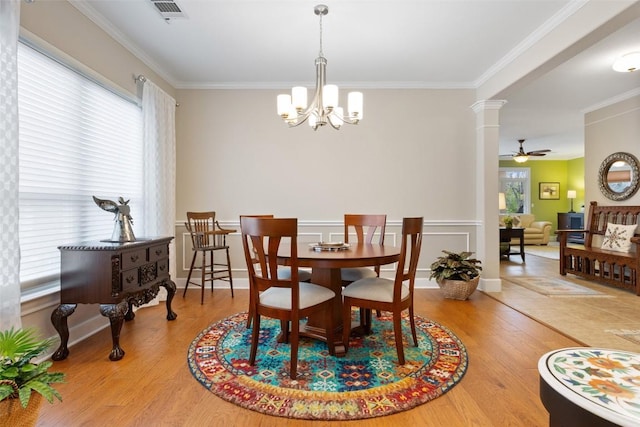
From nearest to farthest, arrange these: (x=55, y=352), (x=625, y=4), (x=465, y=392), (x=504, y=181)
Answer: (x=465, y=392), (x=625, y=4), (x=55, y=352), (x=504, y=181)

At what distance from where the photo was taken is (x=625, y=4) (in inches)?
82.6

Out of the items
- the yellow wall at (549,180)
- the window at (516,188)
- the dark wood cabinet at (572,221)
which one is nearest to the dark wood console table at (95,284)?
the dark wood cabinet at (572,221)

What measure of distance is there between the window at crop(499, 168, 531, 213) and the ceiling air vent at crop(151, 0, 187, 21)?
34.0 ft

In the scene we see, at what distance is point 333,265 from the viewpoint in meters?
2.06

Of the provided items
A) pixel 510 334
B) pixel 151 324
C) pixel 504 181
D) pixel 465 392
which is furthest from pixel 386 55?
pixel 504 181

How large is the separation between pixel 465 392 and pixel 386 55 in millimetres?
3103

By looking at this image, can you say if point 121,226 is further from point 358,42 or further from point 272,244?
point 358,42

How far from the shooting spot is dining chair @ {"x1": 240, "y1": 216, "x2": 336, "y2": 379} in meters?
1.94

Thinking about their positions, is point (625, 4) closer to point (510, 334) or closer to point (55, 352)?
point (510, 334)

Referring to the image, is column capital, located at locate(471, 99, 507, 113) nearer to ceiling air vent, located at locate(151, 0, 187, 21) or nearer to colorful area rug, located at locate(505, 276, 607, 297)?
colorful area rug, located at locate(505, 276, 607, 297)

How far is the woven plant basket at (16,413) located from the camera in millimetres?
1144

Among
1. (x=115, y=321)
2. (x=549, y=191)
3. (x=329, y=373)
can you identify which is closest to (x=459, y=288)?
(x=329, y=373)

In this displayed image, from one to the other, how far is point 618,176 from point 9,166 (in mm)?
7043

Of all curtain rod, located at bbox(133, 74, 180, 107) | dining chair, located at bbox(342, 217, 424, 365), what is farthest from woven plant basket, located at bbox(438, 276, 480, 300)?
curtain rod, located at bbox(133, 74, 180, 107)
